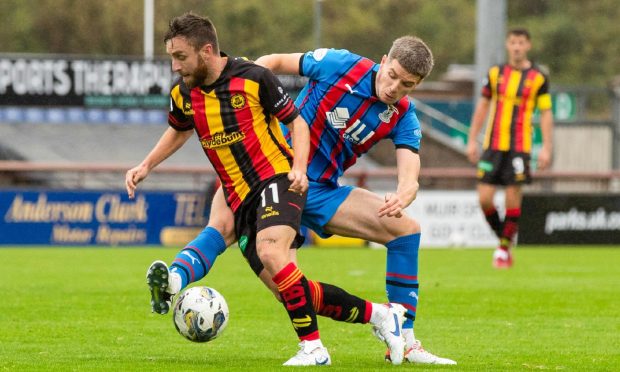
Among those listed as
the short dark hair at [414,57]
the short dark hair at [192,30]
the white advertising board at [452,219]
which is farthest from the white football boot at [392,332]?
the white advertising board at [452,219]

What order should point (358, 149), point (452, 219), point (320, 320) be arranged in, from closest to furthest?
point (358, 149) → point (320, 320) → point (452, 219)

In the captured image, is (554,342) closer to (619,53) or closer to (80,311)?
(80,311)

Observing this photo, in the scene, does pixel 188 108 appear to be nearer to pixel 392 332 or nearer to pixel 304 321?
pixel 304 321

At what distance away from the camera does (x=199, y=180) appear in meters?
21.1

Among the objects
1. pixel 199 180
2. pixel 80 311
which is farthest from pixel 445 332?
pixel 199 180

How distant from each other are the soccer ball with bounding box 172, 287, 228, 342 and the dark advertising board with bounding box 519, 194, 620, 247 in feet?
44.4

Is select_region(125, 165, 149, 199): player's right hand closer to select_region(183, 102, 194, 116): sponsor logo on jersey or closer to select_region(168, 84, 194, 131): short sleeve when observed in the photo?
select_region(168, 84, 194, 131): short sleeve

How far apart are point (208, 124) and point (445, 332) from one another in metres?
2.43

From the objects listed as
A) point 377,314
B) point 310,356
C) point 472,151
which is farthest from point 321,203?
point 472,151

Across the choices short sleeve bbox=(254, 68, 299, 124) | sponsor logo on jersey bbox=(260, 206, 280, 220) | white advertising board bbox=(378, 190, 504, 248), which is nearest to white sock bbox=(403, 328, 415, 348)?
sponsor logo on jersey bbox=(260, 206, 280, 220)

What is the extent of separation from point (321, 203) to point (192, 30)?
1.17 metres

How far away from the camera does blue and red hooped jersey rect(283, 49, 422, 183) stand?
6.96 metres

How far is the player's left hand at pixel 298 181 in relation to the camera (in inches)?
250

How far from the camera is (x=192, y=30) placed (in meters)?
6.43
